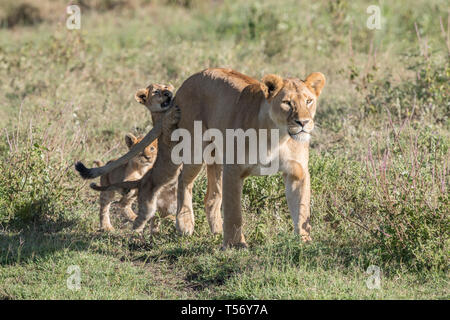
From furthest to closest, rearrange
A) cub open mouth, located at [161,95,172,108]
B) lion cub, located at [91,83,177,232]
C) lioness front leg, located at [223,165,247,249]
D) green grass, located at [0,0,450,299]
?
cub open mouth, located at [161,95,172,108], lion cub, located at [91,83,177,232], lioness front leg, located at [223,165,247,249], green grass, located at [0,0,450,299]

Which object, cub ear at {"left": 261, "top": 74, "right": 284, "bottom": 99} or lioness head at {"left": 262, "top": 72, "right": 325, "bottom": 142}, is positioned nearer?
lioness head at {"left": 262, "top": 72, "right": 325, "bottom": 142}

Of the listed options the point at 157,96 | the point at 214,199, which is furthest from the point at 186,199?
the point at 157,96

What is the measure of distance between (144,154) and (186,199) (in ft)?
2.18

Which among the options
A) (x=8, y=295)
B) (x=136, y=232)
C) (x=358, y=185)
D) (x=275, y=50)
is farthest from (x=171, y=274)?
(x=275, y=50)

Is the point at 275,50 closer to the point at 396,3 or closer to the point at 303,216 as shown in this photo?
the point at 396,3

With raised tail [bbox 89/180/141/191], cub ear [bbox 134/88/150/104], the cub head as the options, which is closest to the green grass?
raised tail [bbox 89/180/141/191]

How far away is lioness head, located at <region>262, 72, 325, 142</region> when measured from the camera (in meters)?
4.90

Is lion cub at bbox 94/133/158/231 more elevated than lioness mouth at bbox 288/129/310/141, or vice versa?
lioness mouth at bbox 288/129/310/141

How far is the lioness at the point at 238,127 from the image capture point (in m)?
5.03

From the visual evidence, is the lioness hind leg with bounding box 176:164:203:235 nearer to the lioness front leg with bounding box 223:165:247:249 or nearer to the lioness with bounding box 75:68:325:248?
the lioness with bounding box 75:68:325:248

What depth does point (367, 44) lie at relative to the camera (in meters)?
11.2

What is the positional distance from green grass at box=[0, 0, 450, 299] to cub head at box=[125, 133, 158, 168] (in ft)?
1.60

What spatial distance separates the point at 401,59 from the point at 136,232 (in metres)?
4.95

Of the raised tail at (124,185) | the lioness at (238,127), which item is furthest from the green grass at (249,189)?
the raised tail at (124,185)
